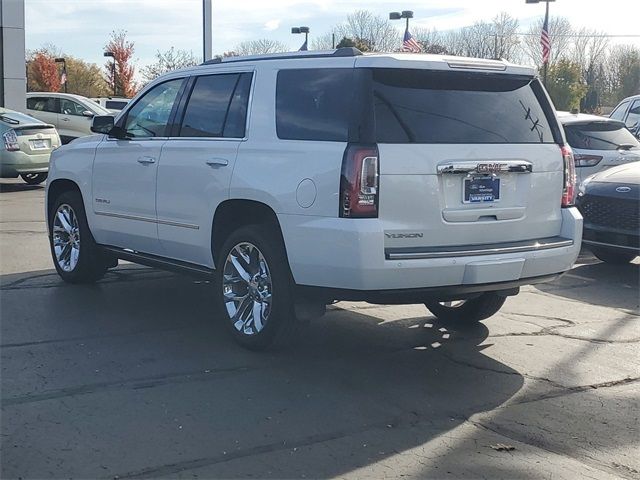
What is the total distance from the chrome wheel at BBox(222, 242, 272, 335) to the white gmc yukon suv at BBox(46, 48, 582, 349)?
0.01 metres

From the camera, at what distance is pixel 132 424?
460 centimetres

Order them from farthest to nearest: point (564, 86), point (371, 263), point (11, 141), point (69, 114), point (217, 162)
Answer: point (564, 86), point (69, 114), point (11, 141), point (217, 162), point (371, 263)

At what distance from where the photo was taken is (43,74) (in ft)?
170

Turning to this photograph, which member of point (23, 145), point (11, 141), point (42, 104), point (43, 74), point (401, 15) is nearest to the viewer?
point (11, 141)

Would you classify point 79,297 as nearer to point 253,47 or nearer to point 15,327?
point 15,327

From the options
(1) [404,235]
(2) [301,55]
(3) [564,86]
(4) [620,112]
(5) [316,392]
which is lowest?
(5) [316,392]

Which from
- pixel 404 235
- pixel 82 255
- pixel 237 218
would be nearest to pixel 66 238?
pixel 82 255

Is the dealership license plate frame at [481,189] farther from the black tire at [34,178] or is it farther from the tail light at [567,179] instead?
the black tire at [34,178]

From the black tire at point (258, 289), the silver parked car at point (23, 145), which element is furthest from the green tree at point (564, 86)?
the black tire at point (258, 289)

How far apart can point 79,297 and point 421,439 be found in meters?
4.10

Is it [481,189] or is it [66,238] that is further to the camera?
[66,238]

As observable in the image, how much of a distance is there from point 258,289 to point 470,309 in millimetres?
1916

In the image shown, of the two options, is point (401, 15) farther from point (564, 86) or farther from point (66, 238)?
point (66, 238)

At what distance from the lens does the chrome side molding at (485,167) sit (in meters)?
5.37
